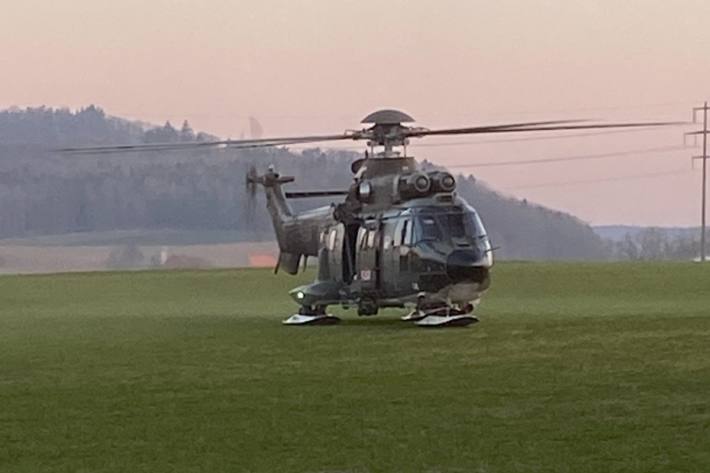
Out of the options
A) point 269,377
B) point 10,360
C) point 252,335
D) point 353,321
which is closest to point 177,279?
point 353,321

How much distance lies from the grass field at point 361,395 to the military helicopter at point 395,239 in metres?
0.51

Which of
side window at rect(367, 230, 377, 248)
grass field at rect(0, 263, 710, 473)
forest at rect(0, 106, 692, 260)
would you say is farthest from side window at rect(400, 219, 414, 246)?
forest at rect(0, 106, 692, 260)

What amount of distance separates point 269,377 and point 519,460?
5816 mm

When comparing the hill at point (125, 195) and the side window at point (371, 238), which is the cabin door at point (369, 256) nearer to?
the side window at point (371, 238)

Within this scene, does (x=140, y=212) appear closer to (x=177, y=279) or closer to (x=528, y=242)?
(x=528, y=242)

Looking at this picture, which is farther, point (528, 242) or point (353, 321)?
point (528, 242)

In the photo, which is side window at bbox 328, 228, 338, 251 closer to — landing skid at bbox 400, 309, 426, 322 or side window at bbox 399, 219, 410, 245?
landing skid at bbox 400, 309, 426, 322

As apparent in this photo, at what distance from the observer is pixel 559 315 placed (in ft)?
90.9

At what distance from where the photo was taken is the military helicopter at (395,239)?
23953 millimetres

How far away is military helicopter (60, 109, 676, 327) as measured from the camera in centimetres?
2395

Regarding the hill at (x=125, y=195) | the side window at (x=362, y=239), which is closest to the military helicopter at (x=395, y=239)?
the side window at (x=362, y=239)

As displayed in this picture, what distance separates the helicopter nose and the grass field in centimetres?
76

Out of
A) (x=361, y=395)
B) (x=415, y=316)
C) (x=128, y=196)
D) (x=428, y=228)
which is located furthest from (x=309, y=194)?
(x=128, y=196)

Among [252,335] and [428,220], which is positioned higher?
[428,220]
